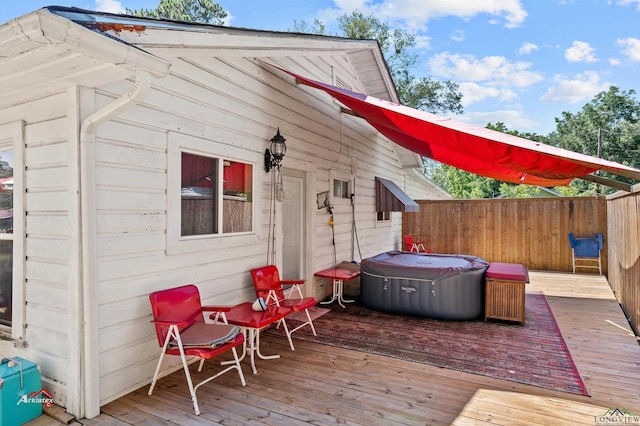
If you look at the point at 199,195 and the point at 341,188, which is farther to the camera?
the point at 341,188

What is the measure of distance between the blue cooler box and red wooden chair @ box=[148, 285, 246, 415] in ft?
2.54

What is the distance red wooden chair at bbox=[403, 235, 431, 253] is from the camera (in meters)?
9.72

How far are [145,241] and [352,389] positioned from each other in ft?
7.11

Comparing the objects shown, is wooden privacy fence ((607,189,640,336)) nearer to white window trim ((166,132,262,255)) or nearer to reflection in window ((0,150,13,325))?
white window trim ((166,132,262,255))

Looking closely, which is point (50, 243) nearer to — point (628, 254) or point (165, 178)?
point (165, 178)

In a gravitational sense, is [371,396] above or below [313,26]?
below

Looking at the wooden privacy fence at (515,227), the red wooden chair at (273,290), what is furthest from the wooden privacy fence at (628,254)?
the red wooden chair at (273,290)

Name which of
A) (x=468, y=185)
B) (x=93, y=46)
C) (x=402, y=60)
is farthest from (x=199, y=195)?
(x=468, y=185)

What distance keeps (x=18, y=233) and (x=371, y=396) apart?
10.4 feet

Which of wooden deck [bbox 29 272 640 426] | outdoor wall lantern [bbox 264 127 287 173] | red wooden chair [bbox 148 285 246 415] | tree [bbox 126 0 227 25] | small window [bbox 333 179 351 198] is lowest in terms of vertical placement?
wooden deck [bbox 29 272 640 426]

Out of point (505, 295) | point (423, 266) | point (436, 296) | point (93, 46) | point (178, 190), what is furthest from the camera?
point (423, 266)

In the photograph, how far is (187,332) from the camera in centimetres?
316

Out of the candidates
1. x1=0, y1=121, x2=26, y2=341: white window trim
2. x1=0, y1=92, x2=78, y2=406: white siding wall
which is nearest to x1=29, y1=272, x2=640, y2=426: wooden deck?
x1=0, y1=92, x2=78, y2=406: white siding wall

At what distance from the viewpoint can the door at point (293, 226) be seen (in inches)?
210
